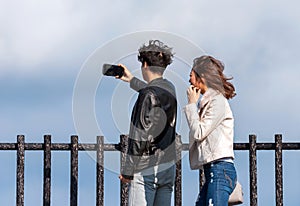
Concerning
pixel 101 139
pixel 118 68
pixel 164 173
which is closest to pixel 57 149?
pixel 101 139

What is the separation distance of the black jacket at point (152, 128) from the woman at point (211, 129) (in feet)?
1.15

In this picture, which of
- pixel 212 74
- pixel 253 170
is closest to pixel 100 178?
pixel 253 170

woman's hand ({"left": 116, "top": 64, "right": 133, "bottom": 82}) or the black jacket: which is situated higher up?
woman's hand ({"left": 116, "top": 64, "right": 133, "bottom": 82})

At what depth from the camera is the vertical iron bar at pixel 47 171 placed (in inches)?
429

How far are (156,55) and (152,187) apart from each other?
1174 millimetres

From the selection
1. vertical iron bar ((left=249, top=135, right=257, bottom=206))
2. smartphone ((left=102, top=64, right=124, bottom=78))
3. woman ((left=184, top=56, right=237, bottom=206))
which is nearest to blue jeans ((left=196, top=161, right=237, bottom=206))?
woman ((left=184, top=56, right=237, bottom=206))

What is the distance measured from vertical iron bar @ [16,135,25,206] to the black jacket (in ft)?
11.0

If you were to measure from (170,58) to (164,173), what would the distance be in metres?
1.05

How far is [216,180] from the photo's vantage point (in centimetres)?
718

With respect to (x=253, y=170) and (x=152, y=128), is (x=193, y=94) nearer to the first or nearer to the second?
(x=152, y=128)

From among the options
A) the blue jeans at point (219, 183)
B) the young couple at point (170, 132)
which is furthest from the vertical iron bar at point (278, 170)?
the blue jeans at point (219, 183)

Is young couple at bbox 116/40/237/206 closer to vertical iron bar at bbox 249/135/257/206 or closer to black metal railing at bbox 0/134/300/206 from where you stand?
black metal railing at bbox 0/134/300/206

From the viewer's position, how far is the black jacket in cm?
758

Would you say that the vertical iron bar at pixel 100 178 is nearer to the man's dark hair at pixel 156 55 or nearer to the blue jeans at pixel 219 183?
the man's dark hair at pixel 156 55
